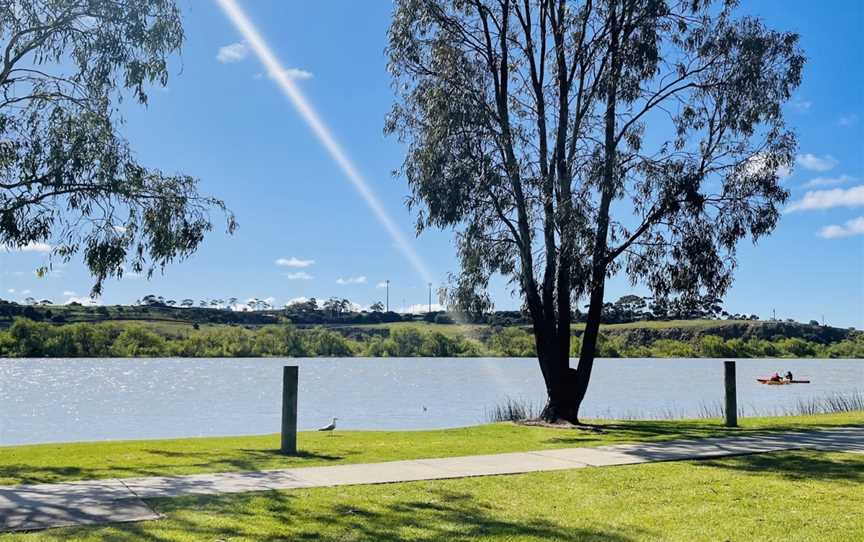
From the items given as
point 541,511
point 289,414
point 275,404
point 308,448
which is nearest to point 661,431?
point 308,448

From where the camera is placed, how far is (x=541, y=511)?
7.21 m

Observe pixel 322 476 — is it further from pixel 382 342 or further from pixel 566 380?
pixel 382 342

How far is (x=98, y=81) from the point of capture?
13055mm

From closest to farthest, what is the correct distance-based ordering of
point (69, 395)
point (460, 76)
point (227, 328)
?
1. point (460, 76)
2. point (69, 395)
3. point (227, 328)

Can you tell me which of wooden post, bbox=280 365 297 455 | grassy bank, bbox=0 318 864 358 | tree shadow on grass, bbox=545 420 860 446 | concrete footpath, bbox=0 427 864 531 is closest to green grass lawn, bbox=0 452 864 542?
concrete footpath, bbox=0 427 864 531

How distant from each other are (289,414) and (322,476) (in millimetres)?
2520

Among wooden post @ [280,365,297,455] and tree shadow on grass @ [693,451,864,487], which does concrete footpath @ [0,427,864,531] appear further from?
wooden post @ [280,365,297,455]

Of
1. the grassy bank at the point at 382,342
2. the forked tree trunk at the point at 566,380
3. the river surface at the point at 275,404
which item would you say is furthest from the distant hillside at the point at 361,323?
the forked tree trunk at the point at 566,380

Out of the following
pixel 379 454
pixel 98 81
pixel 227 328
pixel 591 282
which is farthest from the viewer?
pixel 227 328

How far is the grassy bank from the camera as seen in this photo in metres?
94.2

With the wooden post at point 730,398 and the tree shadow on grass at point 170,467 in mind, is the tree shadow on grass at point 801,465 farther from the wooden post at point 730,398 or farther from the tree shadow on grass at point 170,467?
the tree shadow on grass at point 170,467

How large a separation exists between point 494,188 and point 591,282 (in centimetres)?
296

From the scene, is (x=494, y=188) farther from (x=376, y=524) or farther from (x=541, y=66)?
(x=376, y=524)

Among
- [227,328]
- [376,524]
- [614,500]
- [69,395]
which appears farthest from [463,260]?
[227,328]
